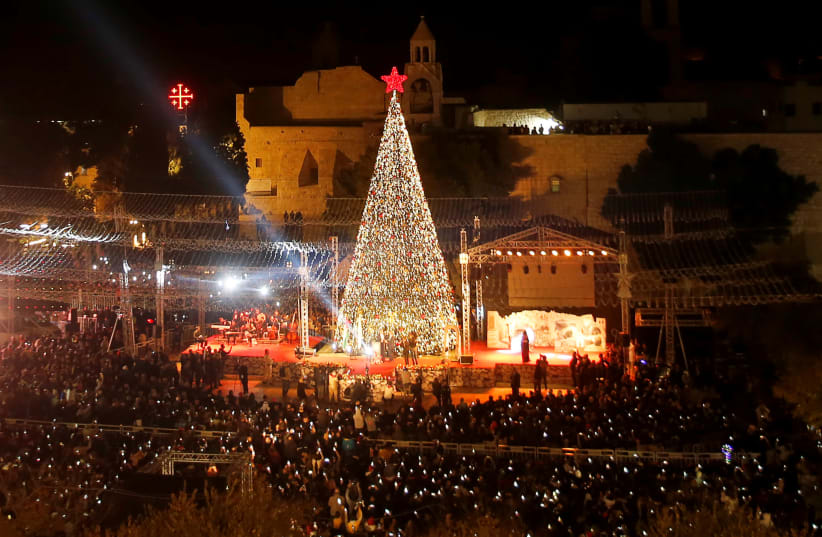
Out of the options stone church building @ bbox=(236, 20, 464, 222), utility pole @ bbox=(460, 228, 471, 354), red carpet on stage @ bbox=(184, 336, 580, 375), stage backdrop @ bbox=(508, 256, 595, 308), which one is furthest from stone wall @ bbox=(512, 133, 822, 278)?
utility pole @ bbox=(460, 228, 471, 354)

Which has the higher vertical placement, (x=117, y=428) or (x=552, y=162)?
(x=552, y=162)

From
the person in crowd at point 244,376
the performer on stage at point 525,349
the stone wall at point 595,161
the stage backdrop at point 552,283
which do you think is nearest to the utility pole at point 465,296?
the performer on stage at point 525,349

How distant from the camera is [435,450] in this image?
12984 millimetres

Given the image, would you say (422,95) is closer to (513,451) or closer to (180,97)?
(180,97)

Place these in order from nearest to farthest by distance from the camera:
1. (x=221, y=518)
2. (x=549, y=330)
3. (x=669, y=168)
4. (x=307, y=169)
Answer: (x=221, y=518)
(x=549, y=330)
(x=669, y=168)
(x=307, y=169)

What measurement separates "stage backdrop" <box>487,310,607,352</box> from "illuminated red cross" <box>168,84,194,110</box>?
20.3m

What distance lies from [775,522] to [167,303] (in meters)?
21.4

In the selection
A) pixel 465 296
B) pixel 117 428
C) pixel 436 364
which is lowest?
pixel 117 428

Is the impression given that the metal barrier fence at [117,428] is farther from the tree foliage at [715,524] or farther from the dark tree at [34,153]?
the dark tree at [34,153]

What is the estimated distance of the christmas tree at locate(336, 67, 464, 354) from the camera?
68.3ft

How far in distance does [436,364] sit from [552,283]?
5291 millimetres

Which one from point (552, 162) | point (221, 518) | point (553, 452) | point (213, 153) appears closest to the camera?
point (221, 518)

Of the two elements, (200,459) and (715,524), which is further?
(200,459)

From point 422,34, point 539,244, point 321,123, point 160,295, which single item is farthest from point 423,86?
point 160,295
